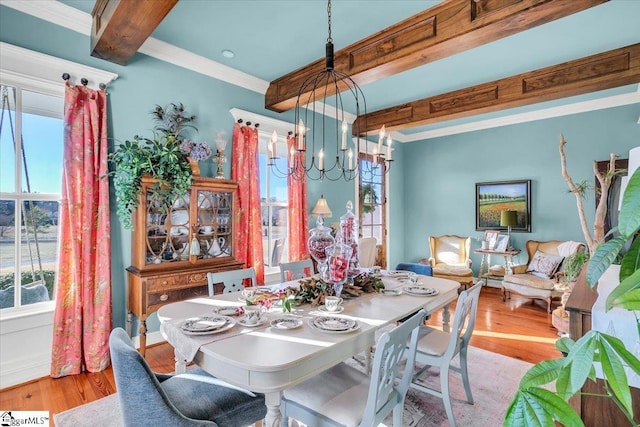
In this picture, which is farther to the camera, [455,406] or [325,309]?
[455,406]

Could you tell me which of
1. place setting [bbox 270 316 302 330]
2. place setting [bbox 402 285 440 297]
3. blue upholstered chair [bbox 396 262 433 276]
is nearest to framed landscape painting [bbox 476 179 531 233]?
blue upholstered chair [bbox 396 262 433 276]

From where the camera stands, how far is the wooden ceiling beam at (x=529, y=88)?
3.13 meters

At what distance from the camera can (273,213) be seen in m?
4.25

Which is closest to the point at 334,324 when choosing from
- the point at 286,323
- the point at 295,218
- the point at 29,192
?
the point at 286,323

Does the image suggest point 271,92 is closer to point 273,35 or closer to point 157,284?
point 273,35

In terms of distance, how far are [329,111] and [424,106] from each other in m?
1.42

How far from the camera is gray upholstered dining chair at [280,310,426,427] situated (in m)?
1.33

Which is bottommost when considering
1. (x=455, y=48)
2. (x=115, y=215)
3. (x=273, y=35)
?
(x=115, y=215)

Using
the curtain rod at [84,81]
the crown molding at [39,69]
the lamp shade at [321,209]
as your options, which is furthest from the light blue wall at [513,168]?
the crown molding at [39,69]

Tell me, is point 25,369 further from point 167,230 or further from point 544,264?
point 544,264

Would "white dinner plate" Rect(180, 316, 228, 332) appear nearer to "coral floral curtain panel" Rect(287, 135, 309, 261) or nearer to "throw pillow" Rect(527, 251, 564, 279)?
"coral floral curtain panel" Rect(287, 135, 309, 261)

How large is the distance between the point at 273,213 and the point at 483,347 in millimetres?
2851

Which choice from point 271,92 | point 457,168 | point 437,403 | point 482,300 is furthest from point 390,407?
point 457,168

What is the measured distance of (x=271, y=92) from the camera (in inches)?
155
